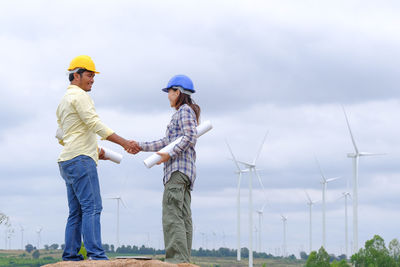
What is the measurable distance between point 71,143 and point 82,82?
1103mm

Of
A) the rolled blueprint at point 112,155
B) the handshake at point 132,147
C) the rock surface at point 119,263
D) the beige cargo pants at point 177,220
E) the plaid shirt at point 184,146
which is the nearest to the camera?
the rock surface at point 119,263

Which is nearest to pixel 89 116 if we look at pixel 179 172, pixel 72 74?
pixel 72 74

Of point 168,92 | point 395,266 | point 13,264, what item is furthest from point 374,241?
point 168,92

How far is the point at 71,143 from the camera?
38.3ft

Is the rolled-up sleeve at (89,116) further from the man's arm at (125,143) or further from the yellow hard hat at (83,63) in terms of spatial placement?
the yellow hard hat at (83,63)

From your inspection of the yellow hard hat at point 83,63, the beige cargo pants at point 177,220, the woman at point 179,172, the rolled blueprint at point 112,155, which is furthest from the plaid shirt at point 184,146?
the yellow hard hat at point 83,63

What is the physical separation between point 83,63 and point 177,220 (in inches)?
120

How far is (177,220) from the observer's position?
11820mm

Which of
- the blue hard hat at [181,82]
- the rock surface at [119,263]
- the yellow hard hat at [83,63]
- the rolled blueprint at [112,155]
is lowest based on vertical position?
the rock surface at [119,263]

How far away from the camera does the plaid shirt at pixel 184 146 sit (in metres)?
12.1

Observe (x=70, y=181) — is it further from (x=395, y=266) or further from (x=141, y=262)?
(x=395, y=266)

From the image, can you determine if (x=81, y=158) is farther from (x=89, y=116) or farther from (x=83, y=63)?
(x=83, y=63)

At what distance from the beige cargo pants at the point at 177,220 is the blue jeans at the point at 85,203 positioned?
3.55 feet

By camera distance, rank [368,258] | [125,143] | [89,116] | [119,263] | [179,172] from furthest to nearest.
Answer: [368,258] → [125,143] → [179,172] → [89,116] → [119,263]
